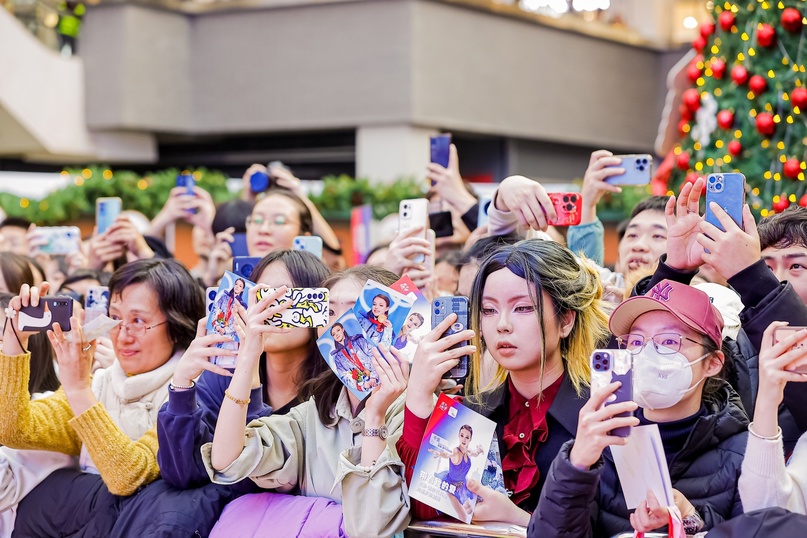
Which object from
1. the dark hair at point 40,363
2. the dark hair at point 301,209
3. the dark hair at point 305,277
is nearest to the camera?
the dark hair at point 305,277

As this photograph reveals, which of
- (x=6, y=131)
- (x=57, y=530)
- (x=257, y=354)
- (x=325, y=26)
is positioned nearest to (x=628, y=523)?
(x=257, y=354)

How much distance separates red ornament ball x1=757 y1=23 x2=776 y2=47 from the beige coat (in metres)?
3.59

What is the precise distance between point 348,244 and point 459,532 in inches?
311

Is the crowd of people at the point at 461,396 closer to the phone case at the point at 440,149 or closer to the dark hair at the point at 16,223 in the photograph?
the phone case at the point at 440,149

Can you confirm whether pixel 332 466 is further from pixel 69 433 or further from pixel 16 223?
pixel 16 223

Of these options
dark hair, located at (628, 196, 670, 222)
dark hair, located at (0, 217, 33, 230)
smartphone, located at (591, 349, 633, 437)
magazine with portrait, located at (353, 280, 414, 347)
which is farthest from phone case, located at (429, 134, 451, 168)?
dark hair, located at (0, 217, 33, 230)

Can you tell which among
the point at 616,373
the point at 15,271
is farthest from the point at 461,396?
the point at 15,271

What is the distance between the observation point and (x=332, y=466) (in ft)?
11.0

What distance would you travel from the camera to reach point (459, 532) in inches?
117

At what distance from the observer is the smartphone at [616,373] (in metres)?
2.53

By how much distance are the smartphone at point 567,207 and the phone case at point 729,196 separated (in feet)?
3.05

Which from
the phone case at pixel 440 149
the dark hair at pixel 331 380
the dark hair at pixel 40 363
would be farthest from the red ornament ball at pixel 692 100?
the dark hair at pixel 40 363

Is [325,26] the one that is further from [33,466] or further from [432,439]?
[432,439]

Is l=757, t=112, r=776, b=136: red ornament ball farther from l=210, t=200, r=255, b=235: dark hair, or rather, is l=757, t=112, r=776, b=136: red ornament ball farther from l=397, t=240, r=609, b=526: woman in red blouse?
l=397, t=240, r=609, b=526: woman in red blouse
